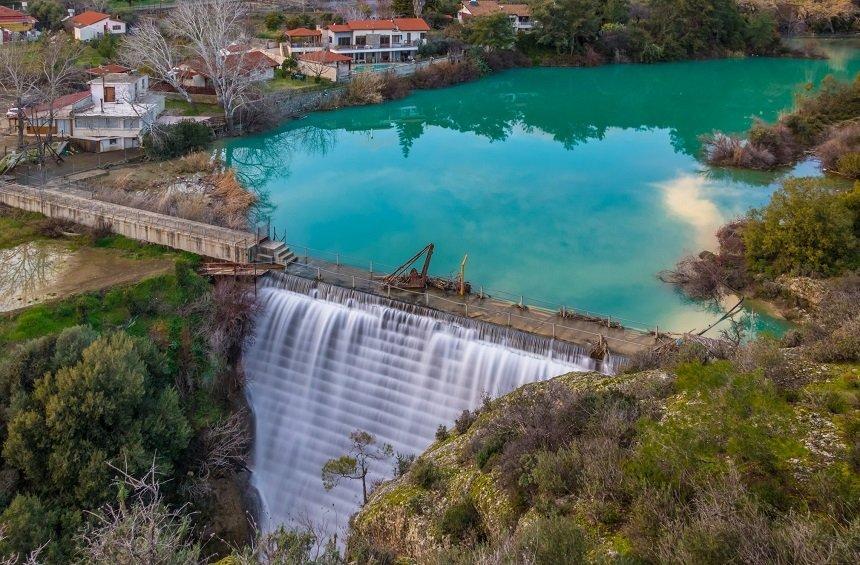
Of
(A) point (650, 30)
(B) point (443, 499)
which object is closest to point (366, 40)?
(A) point (650, 30)

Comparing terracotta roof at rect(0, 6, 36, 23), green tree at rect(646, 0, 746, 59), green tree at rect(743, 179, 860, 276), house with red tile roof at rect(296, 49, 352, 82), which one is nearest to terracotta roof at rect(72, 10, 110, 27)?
terracotta roof at rect(0, 6, 36, 23)

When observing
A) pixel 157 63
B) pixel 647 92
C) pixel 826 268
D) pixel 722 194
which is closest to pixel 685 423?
pixel 826 268

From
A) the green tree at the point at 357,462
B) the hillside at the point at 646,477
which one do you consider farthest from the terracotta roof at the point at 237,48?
the hillside at the point at 646,477

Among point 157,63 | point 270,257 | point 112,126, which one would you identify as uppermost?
point 157,63

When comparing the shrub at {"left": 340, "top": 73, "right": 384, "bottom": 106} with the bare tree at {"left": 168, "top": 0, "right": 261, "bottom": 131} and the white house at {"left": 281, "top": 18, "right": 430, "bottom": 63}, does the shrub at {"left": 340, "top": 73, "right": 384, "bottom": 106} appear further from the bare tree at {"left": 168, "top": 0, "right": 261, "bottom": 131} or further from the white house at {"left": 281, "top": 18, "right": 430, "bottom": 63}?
the bare tree at {"left": 168, "top": 0, "right": 261, "bottom": 131}

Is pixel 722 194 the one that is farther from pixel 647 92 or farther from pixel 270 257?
pixel 647 92

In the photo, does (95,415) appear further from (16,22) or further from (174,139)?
(16,22)
